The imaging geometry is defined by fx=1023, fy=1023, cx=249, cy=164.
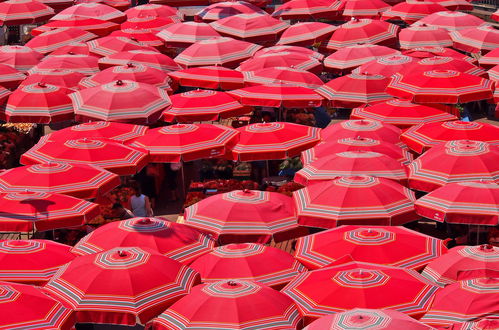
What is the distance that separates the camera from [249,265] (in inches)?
510

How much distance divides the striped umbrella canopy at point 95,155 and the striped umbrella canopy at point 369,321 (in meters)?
9.05

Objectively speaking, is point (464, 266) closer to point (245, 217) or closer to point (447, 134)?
point (245, 217)

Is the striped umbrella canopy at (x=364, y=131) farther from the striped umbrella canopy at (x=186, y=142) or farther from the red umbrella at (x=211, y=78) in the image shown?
the red umbrella at (x=211, y=78)

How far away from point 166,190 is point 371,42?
426 inches

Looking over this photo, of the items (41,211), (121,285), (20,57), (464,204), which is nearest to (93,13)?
(20,57)

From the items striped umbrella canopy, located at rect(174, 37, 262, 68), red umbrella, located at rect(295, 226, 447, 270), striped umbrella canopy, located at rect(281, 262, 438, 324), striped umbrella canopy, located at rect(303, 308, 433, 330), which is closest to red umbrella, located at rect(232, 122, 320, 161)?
red umbrella, located at rect(295, 226, 447, 270)

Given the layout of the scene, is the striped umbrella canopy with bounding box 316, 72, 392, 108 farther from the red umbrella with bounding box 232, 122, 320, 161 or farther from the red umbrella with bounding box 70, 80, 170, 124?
the red umbrella with bounding box 70, 80, 170, 124

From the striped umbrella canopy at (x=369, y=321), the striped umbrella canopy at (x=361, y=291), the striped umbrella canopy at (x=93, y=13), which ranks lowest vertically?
the striped umbrella canopy at (x=361, y=291)

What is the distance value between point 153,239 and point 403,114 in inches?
322

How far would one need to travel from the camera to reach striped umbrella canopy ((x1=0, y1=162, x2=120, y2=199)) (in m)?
16.6

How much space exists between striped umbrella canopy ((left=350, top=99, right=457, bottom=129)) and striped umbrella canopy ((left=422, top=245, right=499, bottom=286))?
292 inches

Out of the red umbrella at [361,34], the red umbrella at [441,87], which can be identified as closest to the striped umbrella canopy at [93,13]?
Answer: the red umbrella at [361,34]

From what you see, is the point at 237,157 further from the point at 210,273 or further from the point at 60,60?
the point at 60,60

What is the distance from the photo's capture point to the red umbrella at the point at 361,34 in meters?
28.9
